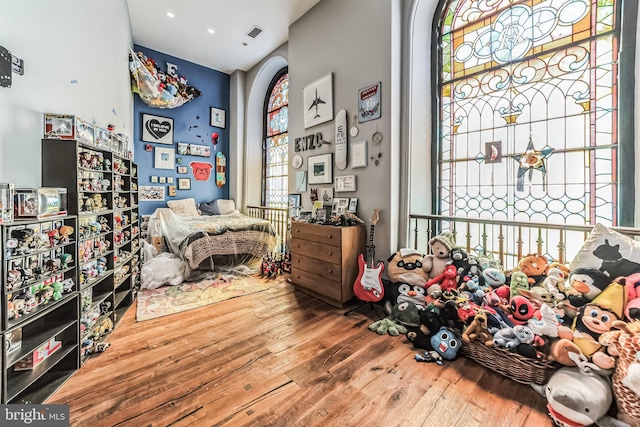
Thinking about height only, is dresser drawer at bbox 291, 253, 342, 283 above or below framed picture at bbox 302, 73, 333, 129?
below

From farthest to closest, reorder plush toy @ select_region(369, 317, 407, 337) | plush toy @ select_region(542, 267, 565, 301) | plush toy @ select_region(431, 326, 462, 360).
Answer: plush toy @ select_region(369, 317, 407, 337) < plush toy @ select_region(431, 326, 462, 360) < plush toy @ select_region(542, 267, 565, 301)

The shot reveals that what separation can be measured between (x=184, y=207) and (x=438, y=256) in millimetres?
4227

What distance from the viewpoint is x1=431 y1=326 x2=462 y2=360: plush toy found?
1.68 meters

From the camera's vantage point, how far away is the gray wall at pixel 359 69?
2.49 metres

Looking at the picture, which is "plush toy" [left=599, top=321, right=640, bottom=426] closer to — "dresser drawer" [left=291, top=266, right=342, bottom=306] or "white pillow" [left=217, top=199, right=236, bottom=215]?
"dresser drawer" [left=291, top=266, right=342, bottom=306]

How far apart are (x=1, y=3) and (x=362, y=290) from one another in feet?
9.17

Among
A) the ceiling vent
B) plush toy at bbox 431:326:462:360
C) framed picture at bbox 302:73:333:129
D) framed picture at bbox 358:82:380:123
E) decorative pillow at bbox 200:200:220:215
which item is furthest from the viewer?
decorative pillow at bbox 200:200:220:215

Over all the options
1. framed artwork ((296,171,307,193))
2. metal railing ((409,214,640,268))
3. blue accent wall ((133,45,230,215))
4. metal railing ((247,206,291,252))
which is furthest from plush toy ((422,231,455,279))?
blue accent wall ((133,45,230,215))

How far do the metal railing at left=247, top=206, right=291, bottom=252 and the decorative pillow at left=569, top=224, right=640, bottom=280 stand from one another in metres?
3.09

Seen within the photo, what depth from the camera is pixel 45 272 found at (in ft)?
4.54

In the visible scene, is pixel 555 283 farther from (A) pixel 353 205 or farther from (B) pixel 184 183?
(B) pixel 184 183

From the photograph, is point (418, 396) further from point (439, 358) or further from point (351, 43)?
point (351, 43)

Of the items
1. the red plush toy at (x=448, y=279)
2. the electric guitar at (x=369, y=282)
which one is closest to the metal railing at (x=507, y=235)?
the red plush toy at (x=448, y=279)

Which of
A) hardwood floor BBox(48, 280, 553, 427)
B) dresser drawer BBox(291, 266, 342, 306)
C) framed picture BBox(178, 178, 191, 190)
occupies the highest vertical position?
framed picture BBox(178, 178, 191, 190)
